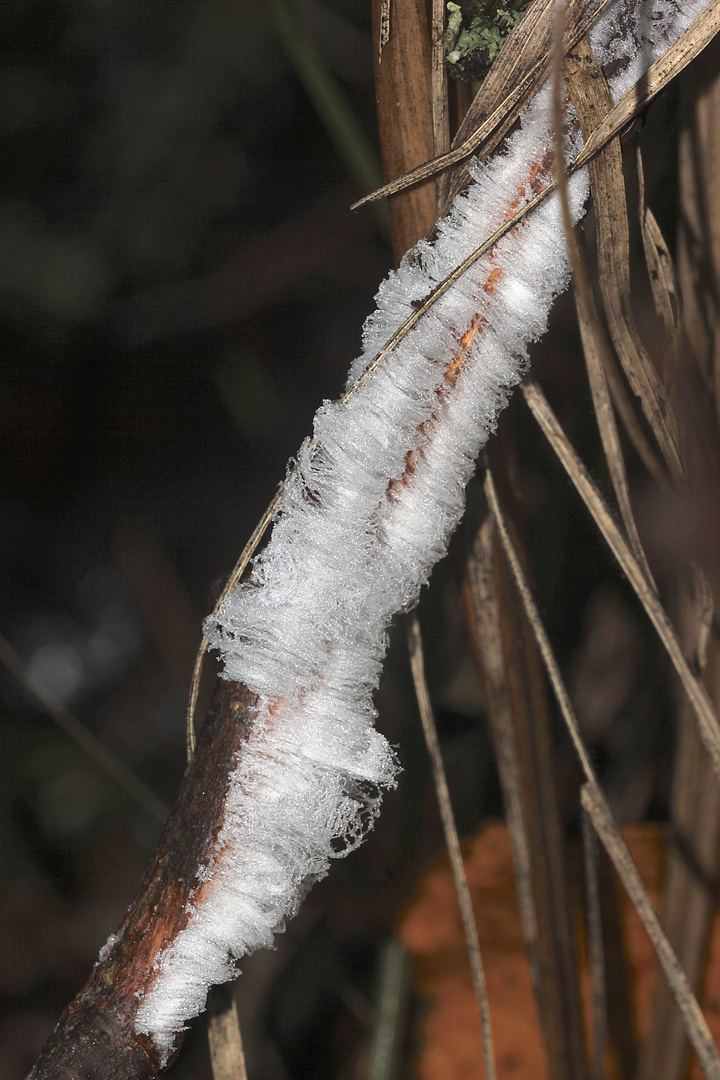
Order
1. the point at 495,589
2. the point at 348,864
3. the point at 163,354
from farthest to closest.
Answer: the point at 163,354, the point at 348,864, the point at 495,589

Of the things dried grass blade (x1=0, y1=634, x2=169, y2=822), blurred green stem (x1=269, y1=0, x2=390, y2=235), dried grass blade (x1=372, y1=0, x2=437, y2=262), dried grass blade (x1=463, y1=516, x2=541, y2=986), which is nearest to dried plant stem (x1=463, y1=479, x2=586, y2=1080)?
dried grass blade (x1=463, y1=516, x2=541, y2=986)

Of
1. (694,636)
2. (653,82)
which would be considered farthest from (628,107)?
(694,636)

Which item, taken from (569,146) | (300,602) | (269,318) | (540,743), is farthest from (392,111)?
(269,318)

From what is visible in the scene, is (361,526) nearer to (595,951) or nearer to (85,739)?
(595,951)

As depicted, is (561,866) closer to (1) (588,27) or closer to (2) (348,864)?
(1) (588,27)

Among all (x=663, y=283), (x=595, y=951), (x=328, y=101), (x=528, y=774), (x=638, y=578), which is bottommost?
(x=595, y=951)

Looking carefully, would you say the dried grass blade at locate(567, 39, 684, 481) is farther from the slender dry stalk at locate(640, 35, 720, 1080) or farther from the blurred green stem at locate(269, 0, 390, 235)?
the blurred green stem at locate(269, 0, 390, 235)

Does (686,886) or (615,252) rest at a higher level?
(615,252)
